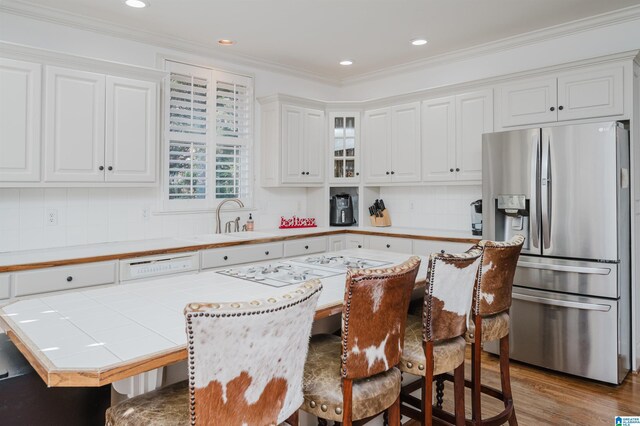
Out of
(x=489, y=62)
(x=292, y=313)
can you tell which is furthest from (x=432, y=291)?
(x=489, y=62)

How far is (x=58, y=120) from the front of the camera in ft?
10.2

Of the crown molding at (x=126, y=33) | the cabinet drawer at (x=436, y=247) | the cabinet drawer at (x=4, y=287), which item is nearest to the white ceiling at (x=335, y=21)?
the crown molding at (x=126, y=33)

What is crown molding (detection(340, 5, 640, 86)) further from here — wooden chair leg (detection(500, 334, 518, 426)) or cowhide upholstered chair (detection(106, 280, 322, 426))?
cowhide upholstered chair (detection(106, 280, 322, 426))

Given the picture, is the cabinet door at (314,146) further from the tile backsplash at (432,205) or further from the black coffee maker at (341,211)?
the tile backsplash at (432,205)

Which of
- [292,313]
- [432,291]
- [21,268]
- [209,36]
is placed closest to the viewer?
[292,313]

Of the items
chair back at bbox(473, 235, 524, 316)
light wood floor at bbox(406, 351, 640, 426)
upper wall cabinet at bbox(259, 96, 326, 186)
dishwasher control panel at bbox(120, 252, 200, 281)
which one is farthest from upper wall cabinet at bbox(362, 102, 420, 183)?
chair back at bbox(473, 235, 524, 316)

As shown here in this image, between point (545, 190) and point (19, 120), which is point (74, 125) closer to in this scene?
point (19, 120)

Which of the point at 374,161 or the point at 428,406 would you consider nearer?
the point at 428,406

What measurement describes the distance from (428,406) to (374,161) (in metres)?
3.43

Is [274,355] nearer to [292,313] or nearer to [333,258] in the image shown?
[292,313]

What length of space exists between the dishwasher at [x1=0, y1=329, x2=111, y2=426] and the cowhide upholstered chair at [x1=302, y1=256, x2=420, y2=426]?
0.79 m

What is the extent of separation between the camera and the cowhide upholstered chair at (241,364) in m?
1.02

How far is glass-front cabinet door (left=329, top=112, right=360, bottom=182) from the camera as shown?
507 cm

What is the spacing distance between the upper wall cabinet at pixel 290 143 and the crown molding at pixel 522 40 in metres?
1.05
